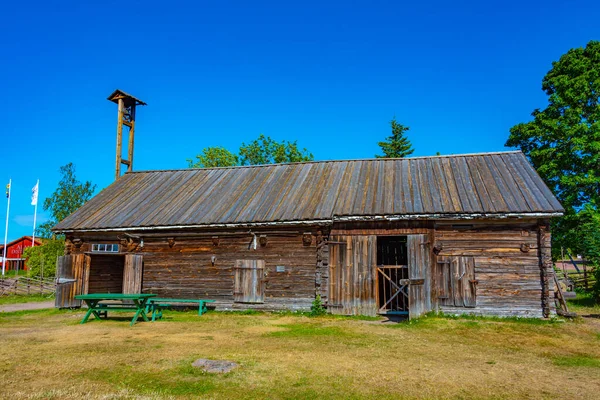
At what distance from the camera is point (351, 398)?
5914mm

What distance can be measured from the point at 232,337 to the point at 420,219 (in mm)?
7017

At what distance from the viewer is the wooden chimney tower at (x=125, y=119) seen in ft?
74.6

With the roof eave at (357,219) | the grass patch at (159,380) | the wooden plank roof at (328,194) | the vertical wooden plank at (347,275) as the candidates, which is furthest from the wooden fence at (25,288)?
the grass patch at (159,380)

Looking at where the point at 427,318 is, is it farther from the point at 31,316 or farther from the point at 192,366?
the point at 31,316

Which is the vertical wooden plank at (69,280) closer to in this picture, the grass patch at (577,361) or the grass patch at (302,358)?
the grass patch at (302,358)

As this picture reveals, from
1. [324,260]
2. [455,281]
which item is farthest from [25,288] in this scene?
[455,281]

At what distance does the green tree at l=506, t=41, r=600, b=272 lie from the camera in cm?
2261

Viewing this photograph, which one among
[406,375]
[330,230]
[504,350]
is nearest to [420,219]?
[330,230]

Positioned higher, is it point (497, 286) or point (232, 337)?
point (497, 286)

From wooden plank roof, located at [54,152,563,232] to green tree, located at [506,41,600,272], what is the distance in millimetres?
7540

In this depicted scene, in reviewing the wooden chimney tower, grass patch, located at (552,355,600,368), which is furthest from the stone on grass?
the wooden chimney tower

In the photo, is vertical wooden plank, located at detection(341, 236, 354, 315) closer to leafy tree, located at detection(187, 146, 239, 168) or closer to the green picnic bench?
the green picnic bench

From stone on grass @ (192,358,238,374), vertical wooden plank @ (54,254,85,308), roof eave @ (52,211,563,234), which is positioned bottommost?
stone on grass @ (192,358,238,374)

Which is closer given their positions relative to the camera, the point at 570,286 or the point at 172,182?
the point at 172,182
